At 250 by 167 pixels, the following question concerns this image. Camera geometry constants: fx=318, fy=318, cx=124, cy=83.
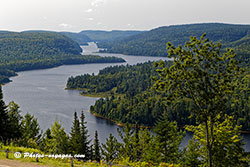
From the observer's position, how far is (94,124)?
352ft

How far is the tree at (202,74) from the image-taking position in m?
22.8

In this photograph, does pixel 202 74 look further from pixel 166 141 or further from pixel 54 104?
pixel 54 104

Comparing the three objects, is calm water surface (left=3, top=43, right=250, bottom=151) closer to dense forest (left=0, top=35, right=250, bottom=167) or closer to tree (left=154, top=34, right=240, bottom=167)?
dense forest (left=0, top=35, right=250, bottom=167)

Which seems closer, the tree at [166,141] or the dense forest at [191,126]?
the dense forest at [191,126]

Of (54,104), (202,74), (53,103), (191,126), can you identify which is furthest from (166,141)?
(53,103)

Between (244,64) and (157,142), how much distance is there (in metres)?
161

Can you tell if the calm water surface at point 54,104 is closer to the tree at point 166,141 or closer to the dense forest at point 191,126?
the dense forest at point 191,126

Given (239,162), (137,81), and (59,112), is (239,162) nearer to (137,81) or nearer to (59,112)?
(59,112)

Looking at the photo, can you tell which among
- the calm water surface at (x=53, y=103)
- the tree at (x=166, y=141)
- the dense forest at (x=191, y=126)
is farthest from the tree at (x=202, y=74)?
the calm water surface at (x=53, y=103)

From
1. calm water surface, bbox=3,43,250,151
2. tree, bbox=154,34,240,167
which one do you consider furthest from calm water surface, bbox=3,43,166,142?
tree, bbox=154,34,240,167

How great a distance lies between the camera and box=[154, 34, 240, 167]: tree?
22844 mm

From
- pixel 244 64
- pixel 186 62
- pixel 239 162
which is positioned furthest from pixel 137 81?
pixel 186 62

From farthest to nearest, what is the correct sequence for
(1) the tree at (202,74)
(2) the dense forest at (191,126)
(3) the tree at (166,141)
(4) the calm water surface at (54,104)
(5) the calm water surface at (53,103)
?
(5) the calm water surface at (53,103), (4) the calm water surface at (54,104), (3) the tree at (166,141), (2) the dense forest at (191,126), (1) the tree at (202,74)

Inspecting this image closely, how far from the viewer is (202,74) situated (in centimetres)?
2302
